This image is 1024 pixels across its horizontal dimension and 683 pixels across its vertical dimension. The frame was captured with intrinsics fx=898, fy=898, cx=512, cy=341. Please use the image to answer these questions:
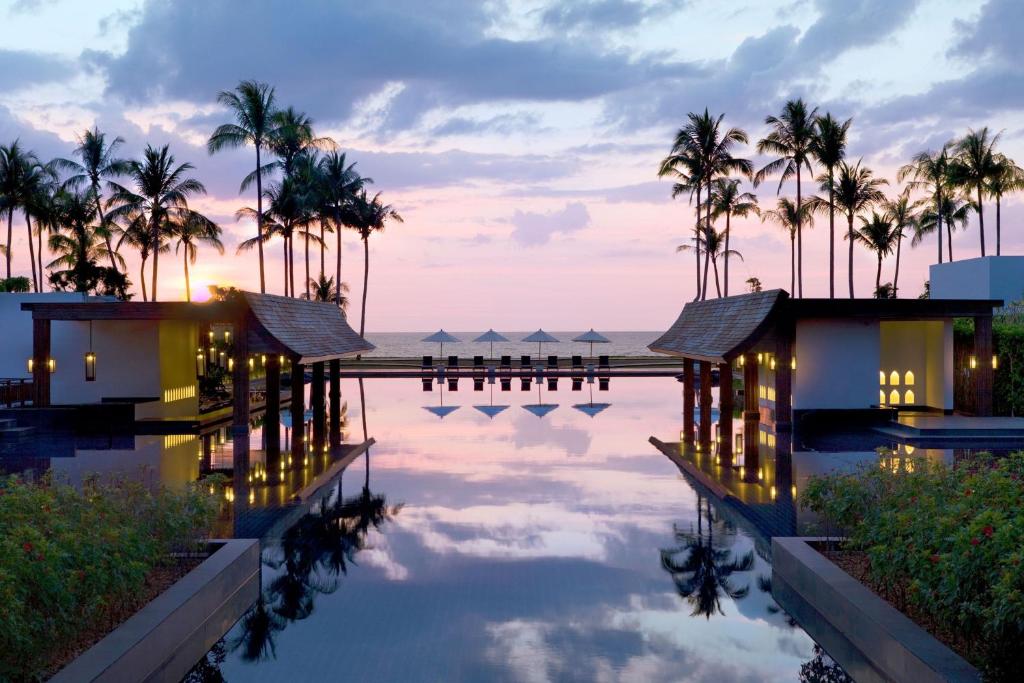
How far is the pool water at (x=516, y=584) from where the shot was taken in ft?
24.0

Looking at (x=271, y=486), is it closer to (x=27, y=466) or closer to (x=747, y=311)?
(x=27, y=466)

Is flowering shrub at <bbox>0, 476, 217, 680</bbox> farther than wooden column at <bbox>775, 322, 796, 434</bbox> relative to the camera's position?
No

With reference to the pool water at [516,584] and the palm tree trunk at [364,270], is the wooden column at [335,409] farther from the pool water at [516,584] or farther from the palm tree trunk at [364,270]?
the palm tree trunk at [364,270]

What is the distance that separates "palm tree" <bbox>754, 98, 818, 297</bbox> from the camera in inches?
1614

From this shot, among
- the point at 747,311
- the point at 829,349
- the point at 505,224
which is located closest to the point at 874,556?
the point at 747,311

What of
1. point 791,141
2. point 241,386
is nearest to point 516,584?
point 241,386

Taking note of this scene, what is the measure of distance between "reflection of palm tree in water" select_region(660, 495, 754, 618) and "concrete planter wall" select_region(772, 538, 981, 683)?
0.47 m

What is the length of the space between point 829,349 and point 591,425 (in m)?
6.42

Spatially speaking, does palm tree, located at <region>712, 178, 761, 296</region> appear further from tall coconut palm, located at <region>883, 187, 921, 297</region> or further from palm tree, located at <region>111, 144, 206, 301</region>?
palm tree, located at <region>111, 144, 206, 301</region>

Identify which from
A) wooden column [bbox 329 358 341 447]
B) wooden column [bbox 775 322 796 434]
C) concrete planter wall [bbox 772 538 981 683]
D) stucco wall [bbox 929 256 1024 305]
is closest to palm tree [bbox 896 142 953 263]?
stucco wall [bbox 929 256 1024 305]

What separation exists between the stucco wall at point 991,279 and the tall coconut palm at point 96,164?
39097mm

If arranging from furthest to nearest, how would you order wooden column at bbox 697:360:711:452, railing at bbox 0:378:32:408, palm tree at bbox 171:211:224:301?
palm tree at bbox 171:211:224:301 < railing at bbox 0:378:32:408 < wooden column at bbox 697:360:711:452

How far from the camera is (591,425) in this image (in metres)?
24.0

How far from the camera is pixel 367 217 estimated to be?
2095 inches
